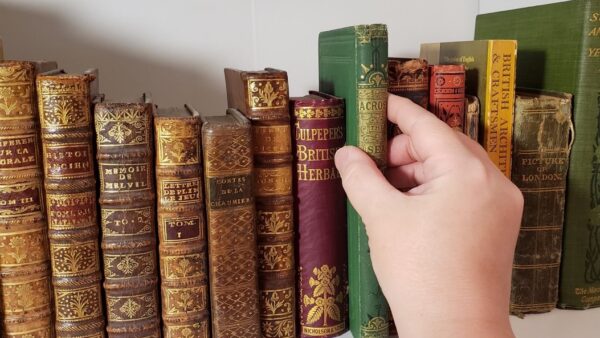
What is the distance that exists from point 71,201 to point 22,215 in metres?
0.06

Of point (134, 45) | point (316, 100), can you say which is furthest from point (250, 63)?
point (316, 100)

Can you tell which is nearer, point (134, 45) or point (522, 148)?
point (522, 148)

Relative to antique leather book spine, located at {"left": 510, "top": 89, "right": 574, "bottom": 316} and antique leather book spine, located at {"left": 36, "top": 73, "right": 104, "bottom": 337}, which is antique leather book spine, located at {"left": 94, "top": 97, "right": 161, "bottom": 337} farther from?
antique leather book spine, located at {"left": 510, "top": 89, "right": 574, "bottom": 316}

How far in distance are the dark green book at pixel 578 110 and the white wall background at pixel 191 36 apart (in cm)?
6

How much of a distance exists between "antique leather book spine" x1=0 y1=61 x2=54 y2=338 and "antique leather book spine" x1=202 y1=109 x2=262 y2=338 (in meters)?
0.19

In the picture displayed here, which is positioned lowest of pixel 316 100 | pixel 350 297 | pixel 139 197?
pixel 350 297

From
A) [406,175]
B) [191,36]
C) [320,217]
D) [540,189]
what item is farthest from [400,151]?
[191,36]

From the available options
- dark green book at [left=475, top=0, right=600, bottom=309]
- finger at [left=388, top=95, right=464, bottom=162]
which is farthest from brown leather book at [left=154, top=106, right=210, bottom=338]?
dark green book at [left=475, top=0, right=600, bottom=309]

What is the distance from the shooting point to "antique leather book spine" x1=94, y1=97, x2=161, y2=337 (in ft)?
2.10

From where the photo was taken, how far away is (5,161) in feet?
2.06

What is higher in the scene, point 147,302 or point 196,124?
point 196,124

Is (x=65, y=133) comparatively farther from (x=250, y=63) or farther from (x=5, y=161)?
(x=250, y=63)

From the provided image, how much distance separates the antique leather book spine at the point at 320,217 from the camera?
0.71 metres

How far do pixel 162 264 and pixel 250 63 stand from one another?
1.46ft
